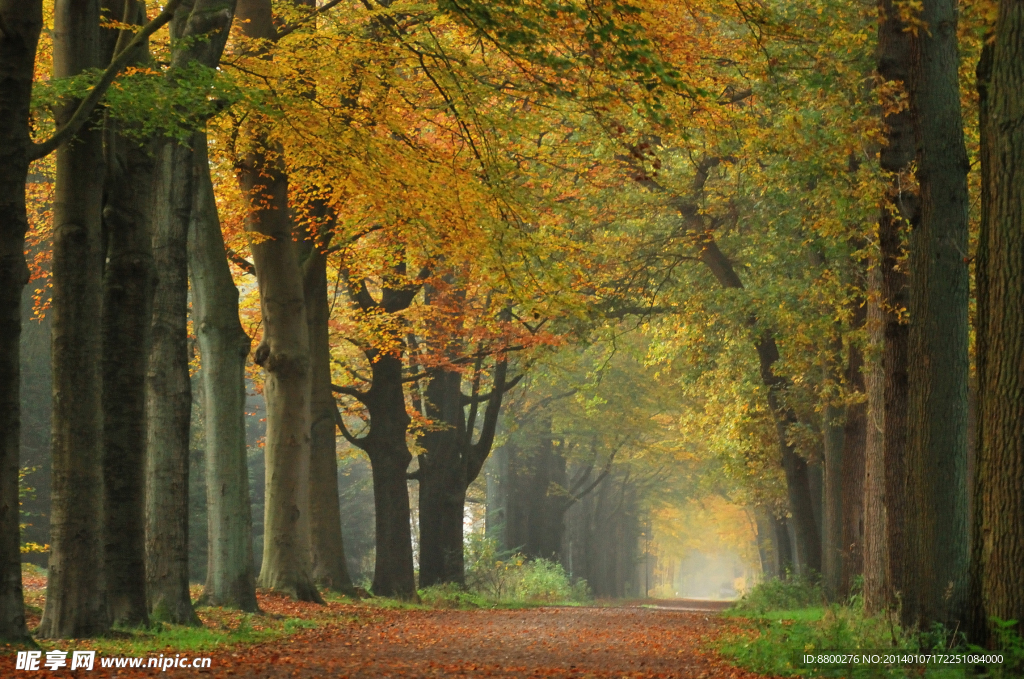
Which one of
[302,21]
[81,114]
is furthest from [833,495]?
[81,114]

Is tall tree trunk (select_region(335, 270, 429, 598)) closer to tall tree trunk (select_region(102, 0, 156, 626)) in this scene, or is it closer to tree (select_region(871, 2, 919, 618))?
tall tree trunk (select_region(102, 0, 156, 626))

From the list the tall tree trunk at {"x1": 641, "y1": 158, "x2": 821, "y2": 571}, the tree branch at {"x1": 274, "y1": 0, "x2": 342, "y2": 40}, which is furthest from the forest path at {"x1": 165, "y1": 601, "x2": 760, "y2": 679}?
the tree branch at {"x1": 274, "y1": 0, "x2": 342, "y2": 40}

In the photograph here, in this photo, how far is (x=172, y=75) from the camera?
10.1 metres

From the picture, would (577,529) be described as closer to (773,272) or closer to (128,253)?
(773,272)

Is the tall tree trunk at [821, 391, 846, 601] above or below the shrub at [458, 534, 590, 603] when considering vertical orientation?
above

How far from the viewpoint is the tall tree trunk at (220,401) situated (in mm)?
13906

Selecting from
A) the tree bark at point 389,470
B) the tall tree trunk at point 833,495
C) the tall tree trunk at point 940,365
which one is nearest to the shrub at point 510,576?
the tree bark at point 389,470

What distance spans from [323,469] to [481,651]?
8.28m

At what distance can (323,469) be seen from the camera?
19.6 metres

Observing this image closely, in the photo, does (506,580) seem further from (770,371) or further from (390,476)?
(770,371)

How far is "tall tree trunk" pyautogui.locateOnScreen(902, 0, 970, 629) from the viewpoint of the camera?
917cm

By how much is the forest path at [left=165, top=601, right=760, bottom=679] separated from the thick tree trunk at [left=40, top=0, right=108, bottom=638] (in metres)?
1.45

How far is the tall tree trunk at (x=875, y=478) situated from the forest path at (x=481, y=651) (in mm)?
2372

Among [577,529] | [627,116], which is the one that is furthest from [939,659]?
[577,529]
